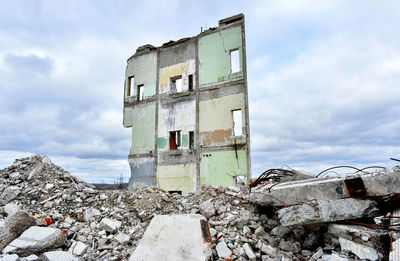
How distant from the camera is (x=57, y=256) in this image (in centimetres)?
356

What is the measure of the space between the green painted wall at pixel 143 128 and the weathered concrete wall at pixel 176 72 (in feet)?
3.86

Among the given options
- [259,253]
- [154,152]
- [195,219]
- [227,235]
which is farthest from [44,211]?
[154,152]

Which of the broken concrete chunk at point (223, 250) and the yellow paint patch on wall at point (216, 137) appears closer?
the broken concrete chunk at point (223, 250)

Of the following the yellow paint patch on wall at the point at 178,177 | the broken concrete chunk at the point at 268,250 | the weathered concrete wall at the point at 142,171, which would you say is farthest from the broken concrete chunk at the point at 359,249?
the weathered concrete wall at the point at 142,171

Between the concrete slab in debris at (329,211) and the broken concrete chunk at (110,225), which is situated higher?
the concrete slab in debris at (329,211)

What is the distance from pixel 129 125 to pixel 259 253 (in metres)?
11.9

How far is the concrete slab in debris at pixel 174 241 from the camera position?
10.7 feet

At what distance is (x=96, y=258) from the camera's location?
3662 mm

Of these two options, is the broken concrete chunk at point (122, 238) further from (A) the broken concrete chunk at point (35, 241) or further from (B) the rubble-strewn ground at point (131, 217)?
(A) the broken concrete chunk at point (35, 241)

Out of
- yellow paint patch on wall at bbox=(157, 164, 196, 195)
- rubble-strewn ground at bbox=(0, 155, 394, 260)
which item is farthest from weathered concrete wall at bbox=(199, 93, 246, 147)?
rubble-strewn ground at bbox=(0, 155, 394, 260)

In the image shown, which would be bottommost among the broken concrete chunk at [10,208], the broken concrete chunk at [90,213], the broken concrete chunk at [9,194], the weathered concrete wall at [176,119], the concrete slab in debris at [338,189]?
the broken concrete chunk at [90,213]

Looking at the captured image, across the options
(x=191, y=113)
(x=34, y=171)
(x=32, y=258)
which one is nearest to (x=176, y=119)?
(x=191, y=113)

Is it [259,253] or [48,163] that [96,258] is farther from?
[48,163]

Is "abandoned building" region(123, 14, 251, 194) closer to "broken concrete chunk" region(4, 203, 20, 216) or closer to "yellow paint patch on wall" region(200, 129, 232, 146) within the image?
"yellow paint patch on wall" region(200, 129, 232, 146)
